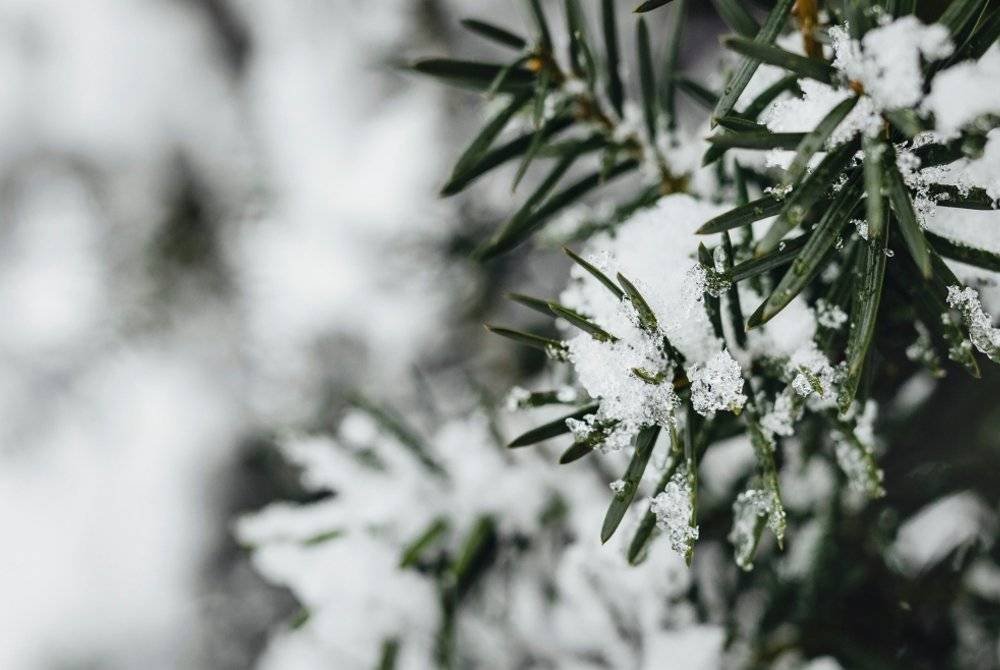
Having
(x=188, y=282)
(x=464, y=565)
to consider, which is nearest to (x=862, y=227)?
(x=464, y=565)

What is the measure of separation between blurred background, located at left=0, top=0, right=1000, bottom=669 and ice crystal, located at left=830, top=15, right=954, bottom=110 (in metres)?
1.04

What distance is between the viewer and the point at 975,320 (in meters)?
0.28

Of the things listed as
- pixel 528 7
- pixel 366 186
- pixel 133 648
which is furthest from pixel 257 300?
pixel 528 7

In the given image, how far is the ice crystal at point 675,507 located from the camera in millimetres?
299

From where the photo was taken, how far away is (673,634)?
515mm

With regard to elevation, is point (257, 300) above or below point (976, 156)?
above

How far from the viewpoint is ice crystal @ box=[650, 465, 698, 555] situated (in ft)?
0.98

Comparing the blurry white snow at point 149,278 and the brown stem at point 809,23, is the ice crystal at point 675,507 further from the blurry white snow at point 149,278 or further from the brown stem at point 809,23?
the blurry white snow at point 149,278

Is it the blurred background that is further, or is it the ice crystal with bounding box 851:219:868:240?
the blurred background

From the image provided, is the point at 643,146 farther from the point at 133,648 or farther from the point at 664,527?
the point at 133,648

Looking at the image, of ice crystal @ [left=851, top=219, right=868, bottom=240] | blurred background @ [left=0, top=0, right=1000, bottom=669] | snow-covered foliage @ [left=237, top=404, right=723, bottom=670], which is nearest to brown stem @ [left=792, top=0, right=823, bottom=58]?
ice crystal @ [left=851, top=219, right=868, bottom=240]

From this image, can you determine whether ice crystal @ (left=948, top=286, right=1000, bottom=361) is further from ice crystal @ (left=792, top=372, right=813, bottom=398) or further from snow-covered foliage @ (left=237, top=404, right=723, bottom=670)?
snow-covered foliage @ (left=237, top=404, right=723, bottom=670)

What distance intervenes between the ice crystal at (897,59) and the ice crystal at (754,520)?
0.53ft

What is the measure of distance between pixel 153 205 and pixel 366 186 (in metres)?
0.56
